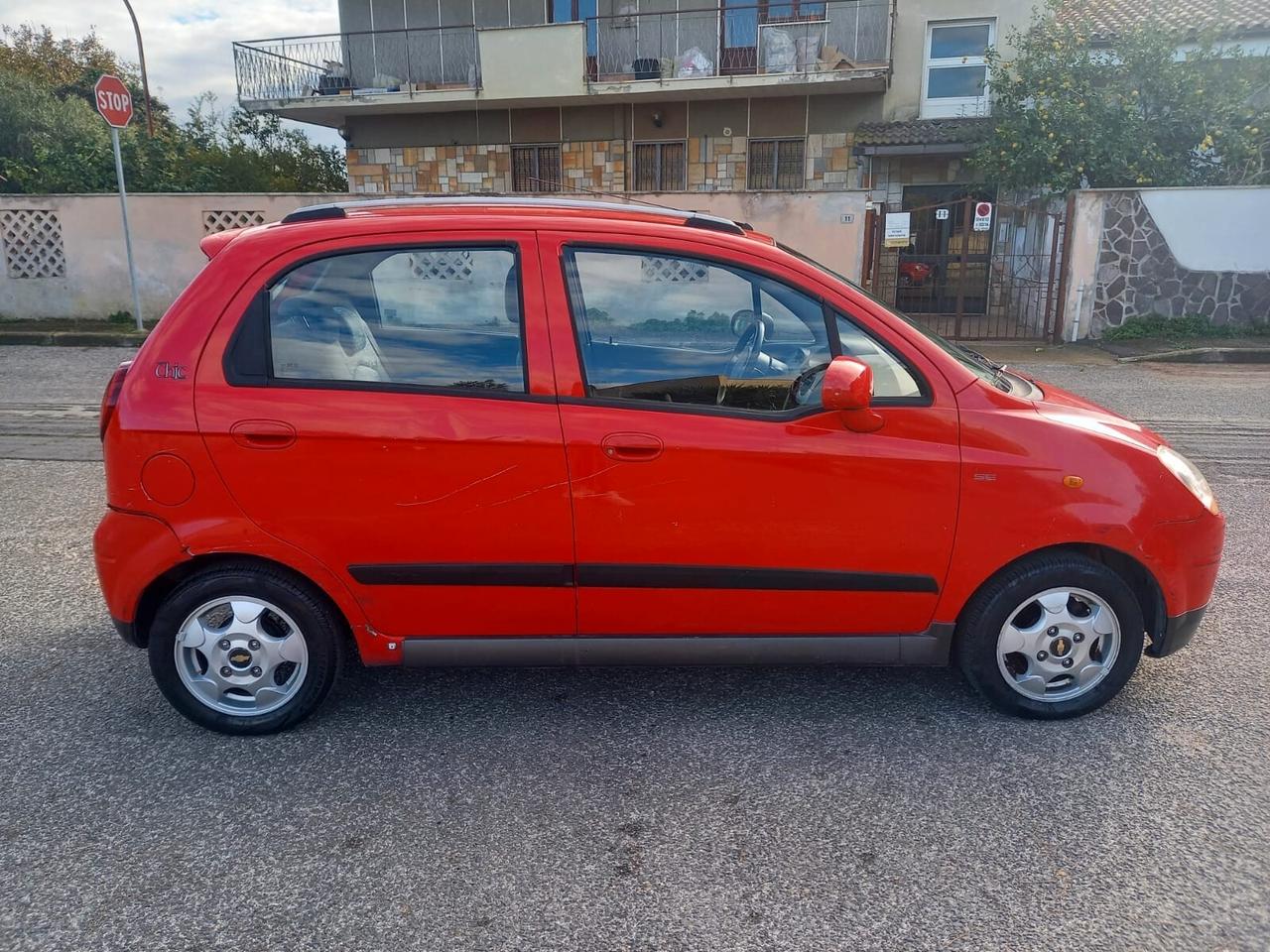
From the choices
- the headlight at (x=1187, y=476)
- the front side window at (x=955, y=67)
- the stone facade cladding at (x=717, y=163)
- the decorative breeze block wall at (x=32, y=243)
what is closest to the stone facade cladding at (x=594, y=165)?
the stone facade cladding at (x=717, y=163)

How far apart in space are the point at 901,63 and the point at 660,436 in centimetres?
1789

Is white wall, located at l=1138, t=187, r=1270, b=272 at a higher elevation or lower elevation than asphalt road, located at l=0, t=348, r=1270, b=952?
higher

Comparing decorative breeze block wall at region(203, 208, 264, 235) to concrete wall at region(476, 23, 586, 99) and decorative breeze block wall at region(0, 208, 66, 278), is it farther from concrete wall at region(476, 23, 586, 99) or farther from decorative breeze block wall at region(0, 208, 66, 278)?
concrete wall at region(476, 23, 586, 99)

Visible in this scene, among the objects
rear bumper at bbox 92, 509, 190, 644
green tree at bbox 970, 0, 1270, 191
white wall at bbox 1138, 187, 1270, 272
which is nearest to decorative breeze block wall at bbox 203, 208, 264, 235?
green tree at bbox 970, 0, 1270, 191

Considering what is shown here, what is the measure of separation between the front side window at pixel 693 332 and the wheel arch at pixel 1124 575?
2.86 ft

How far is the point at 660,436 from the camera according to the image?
302cm

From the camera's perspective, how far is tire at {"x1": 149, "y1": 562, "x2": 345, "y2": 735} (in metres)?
3.14

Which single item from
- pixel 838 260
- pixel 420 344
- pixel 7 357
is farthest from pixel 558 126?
pixel 420 344

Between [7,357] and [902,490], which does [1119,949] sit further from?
[7,357]

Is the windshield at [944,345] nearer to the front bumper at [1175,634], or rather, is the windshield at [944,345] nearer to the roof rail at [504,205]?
the roof rail at [504,205]

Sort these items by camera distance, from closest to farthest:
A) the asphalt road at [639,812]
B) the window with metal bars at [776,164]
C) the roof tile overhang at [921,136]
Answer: the asphalt road at [639,812], the roof tile overhang at [921,136], the window with metal bars at [776,164]

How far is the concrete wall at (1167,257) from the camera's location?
12.6 m

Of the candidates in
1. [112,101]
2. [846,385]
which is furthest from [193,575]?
[112,101]

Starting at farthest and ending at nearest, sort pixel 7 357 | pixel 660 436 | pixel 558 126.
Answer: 1. pixel 558 126
2. pixel 7 357
3. pixel 660 436
